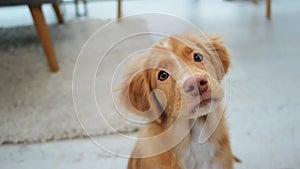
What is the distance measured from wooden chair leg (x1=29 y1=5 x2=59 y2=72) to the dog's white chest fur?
3.01 ft

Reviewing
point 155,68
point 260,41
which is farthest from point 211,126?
point 260,41

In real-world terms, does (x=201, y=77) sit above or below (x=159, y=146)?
above

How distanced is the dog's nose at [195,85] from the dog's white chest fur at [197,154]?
0.16 meters

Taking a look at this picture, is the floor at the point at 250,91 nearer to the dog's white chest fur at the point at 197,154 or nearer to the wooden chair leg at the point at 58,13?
the dog's white chest fur at the point at 197,154

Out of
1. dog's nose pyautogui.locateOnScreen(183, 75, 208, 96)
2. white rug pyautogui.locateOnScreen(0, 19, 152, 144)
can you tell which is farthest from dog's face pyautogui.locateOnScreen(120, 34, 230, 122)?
white rug pyautogui.locateOnScreen(0, 19, 152, 144)

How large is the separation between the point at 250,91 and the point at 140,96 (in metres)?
0.65

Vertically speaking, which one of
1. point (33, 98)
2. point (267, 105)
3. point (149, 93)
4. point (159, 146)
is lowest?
point (33, 98)

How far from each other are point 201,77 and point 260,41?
0.91 meters

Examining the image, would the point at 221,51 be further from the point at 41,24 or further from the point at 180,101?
the point at 41,24

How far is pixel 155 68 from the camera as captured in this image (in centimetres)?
73

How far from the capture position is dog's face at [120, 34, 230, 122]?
70 centimetres

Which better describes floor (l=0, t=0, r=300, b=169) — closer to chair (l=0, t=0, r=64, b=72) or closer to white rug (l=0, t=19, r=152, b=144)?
white rug (l=0, t=19, r=152, b=144)

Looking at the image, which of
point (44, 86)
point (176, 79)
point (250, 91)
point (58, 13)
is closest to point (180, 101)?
point (176, 79)

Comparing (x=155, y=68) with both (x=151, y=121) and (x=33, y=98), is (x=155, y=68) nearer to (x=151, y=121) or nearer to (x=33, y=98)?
(x=151, y=121)
